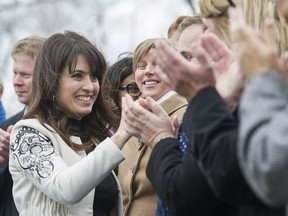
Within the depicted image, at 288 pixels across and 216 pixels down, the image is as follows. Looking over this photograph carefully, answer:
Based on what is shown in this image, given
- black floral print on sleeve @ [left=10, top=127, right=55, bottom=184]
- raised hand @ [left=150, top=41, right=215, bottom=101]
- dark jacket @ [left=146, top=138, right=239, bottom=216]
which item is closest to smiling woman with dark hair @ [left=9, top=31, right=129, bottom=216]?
black floral print on sleeve @ [left=10, top=127, right=55, bottom=184]

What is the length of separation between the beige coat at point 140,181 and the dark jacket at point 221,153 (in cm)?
177

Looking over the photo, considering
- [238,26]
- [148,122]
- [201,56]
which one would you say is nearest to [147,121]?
[148,122]

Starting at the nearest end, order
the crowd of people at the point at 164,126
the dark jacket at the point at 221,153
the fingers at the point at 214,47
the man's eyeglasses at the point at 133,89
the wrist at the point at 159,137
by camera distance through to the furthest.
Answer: the crowd of people at the point at 164,126
the dark jacket at the point at 221,153
the fingers at the point at 214,47
the wrist at the point at 159,137
the man's eyeglasses at the point at 133,89

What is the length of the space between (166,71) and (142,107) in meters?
0.63

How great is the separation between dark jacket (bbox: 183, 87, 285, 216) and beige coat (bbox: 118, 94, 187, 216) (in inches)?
69.8

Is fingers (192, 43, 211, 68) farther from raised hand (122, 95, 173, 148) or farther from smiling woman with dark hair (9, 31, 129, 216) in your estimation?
smiling woman with dark hair (9, 31, 129, 216)

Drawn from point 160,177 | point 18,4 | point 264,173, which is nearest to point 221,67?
point 160,177

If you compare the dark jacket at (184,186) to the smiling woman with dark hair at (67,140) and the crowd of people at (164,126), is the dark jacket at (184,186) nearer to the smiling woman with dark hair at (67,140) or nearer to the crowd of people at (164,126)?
the crowd of people at (164,126)

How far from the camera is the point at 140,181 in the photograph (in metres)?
4.53

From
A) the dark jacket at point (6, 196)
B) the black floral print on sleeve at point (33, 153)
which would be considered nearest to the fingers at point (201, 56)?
the black floral print on sleeve at point (33, 153)

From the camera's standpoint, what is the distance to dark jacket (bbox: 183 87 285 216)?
Answer: 2.61m

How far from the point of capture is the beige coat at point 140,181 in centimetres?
450

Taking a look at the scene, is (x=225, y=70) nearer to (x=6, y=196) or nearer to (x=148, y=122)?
(x=148, y=122)

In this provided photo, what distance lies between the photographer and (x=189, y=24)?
5.07m
